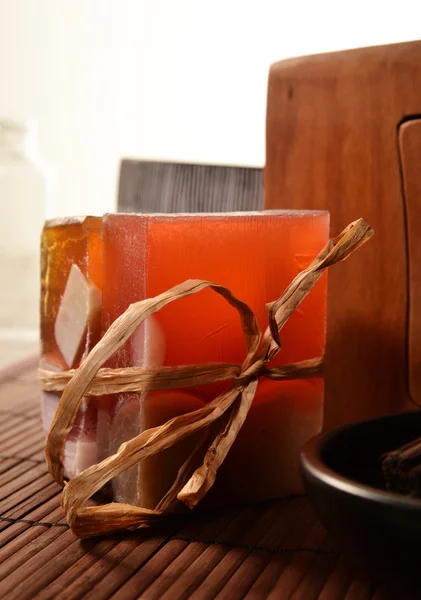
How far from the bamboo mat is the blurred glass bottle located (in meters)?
0.74

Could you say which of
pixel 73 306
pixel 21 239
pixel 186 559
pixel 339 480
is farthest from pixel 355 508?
pixel 21 239

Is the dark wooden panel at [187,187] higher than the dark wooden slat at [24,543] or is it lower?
higher

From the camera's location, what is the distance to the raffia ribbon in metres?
0.41

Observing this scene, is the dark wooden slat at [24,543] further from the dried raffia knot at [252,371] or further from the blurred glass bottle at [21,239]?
the blurred glass bottle at [21,239]

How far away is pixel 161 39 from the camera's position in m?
1.40

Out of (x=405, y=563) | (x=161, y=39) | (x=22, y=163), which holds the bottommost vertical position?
(x=405, y=563)

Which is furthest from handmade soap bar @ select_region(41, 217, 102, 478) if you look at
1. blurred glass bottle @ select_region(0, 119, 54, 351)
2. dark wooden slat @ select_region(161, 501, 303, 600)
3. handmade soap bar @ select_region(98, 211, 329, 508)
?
blurred glass bottle @ select_region(0, 119, 54, 351)

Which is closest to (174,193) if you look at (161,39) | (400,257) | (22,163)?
(400,257)

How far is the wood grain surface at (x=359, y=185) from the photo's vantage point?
0.54 m

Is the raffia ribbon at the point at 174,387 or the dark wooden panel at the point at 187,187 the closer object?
the raffia ribbon at the point at 174,387

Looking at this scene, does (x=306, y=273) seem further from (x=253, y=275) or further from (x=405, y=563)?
(x=405, y=563)

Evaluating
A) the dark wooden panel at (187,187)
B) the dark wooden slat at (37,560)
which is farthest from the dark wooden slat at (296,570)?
the dark wooden panel at (187,187)

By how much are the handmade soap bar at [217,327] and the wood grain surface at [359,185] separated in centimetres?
→ 7

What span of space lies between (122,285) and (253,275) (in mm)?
79
